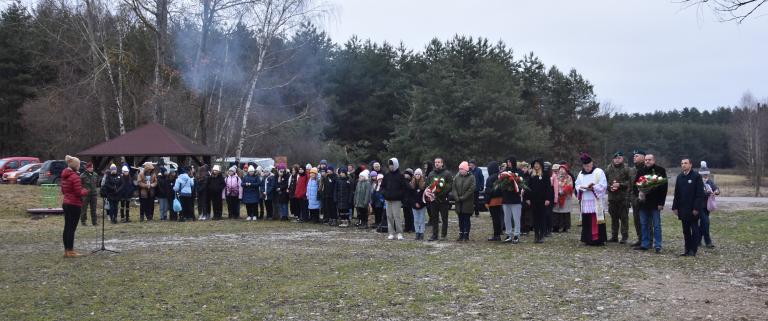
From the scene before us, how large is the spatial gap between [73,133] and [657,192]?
118 ft

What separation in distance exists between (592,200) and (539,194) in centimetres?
124

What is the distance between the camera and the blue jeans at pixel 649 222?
12219mm

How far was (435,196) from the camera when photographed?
14.6m

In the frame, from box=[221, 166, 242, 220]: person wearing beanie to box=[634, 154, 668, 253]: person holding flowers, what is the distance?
41.2 feet

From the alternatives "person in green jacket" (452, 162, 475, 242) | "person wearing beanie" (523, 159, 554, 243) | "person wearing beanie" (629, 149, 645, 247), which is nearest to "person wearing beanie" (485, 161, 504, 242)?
"person in green jacket" (452, 162, 475, 242)

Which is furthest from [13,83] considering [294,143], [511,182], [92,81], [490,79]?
[511,182]

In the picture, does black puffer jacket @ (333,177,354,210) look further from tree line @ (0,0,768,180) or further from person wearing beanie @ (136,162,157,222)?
tree line @ (0,0,768,180)

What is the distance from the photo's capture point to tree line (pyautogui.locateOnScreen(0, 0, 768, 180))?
94.1ft

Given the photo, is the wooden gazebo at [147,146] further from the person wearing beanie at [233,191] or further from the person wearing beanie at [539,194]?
the person wearing beanie at [539,194]

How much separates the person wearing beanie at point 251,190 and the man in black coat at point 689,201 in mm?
12627

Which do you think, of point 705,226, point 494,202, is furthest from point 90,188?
point 705,226

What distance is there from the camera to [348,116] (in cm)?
4722

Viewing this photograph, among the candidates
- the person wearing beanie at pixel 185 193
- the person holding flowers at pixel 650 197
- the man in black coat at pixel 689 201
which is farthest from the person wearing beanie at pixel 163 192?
the man in black coat at pixel 689 201

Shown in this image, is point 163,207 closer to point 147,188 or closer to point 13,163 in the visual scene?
point 147,188
